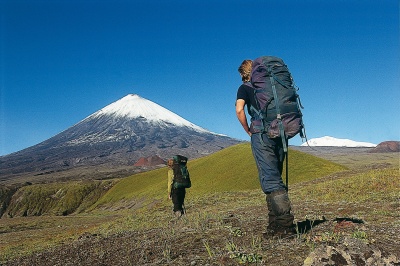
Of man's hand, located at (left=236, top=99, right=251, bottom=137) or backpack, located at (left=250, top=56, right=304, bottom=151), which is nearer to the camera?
backpack, located at (left=250, top=56, right=304, bottom=151)

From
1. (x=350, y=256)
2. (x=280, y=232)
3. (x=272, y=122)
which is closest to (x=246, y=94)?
(x=272, y=122)

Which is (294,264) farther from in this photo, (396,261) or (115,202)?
(115,202)

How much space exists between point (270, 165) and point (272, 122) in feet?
2.63

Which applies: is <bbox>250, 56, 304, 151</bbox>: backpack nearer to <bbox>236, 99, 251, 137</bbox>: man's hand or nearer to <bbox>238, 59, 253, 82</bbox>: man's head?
<bbox>236, 99, 251, 137</bbox>: man's hand

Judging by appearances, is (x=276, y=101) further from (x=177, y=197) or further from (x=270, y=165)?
(x=177, y=197)

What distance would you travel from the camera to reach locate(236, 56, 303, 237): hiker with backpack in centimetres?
624

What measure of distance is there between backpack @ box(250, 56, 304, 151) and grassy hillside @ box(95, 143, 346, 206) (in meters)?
30.3

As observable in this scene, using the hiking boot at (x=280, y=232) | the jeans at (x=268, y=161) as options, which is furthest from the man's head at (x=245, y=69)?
the hiking boot at (x=280, y=232)

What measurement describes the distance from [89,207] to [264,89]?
70.1 meters

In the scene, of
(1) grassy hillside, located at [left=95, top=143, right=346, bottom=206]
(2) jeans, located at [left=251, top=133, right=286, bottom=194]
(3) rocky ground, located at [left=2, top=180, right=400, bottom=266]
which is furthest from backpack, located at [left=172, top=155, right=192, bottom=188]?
(1) grassy hillside, located at [left=95, top=143, right=346, bottom=206]

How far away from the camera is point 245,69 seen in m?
7.00

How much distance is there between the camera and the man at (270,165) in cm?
629

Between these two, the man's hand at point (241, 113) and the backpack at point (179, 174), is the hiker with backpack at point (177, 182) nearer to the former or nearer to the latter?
the backpack at point (179, 174)

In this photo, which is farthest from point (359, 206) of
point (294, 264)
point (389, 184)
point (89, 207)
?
point (89, 207)
